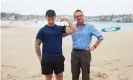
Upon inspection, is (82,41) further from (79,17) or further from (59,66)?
(59,66)

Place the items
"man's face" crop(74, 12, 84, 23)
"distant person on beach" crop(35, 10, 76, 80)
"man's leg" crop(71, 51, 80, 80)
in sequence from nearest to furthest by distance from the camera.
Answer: "distant person on beach" crop(35, 10, 76, 80) → "man's face" crop(74, 12, 84, 23) → "man's leg" crop(71, 51, 80, 80)

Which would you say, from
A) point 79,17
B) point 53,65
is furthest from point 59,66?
point 79,17

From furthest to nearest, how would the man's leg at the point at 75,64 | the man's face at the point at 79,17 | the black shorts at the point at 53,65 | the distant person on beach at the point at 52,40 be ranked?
the man's leg at the point at 75,64 → the man's face at the point at 79,17 → the black shorts at the point at 53,65 → the distant person on beach at the point at 52,40

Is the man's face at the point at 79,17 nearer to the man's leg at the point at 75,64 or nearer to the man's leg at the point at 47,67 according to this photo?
the man's leg at the point at 75,64

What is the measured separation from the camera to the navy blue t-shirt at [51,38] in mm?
5277

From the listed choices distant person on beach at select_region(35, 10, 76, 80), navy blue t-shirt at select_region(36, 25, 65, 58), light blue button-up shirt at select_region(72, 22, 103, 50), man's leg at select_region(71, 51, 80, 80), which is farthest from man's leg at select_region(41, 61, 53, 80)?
light blue button-up shirt at select_region(72, 22, 103, 50)

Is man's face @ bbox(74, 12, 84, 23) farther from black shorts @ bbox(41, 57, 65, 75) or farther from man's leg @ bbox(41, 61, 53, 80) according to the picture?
man's leg @ bbox(41, 61, 53, 80)

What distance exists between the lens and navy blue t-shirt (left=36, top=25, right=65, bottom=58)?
5.28 m

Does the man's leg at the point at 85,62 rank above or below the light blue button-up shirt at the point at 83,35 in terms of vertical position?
below

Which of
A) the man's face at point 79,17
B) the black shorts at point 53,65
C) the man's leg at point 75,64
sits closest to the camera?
the black shorts at point 53,65

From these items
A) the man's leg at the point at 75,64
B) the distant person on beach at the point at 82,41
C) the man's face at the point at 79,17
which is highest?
the man's face at the point at 79,17

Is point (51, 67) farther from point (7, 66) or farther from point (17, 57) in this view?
point (17, 57)

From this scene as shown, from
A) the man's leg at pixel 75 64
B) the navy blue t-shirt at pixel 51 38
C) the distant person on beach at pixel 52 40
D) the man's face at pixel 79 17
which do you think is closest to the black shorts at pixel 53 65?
the distant person on beach at pixel 52 40

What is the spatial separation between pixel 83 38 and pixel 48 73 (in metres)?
0.89
